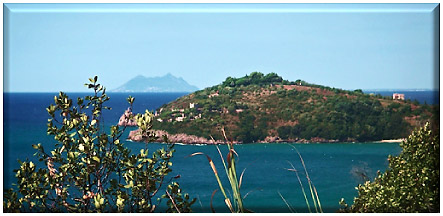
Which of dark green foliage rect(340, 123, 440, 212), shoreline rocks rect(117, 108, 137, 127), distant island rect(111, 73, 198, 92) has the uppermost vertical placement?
distant island rect(111, 73, 198, 92)

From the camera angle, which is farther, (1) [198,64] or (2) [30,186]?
(1) [198,64]

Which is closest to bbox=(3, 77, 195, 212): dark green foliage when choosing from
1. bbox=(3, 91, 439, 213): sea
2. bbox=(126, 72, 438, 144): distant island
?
bbox=(3, 91, 439, 213): sea

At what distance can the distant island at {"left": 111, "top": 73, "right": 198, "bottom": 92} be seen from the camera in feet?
19.7

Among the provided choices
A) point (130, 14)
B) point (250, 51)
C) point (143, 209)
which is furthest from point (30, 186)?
point (250, 51)

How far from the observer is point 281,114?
6137 mm

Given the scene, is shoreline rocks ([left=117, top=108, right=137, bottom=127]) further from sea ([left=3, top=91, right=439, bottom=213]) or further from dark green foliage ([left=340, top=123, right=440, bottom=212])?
dark green foliage ([left=340, top=123, right=440, bottom=212])

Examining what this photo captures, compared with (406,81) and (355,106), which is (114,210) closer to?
(355,106)

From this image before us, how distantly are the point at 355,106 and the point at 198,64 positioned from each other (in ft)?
5.00

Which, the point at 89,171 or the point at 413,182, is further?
the point at 413,182

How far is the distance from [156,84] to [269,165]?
1.29 m

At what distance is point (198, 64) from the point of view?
20.0 feet

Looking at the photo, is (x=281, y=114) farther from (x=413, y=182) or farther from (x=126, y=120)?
(x=126, y=120)

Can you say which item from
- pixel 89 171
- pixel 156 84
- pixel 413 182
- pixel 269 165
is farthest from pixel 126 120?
pixel 413 182

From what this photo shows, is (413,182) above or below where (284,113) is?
below
